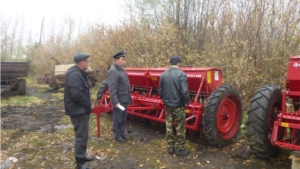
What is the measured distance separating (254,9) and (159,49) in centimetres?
345

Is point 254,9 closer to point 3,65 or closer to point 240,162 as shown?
point 240,162

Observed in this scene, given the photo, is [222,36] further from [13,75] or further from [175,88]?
[13,75]

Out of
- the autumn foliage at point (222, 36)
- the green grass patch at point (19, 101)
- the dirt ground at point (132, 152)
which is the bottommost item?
the dirt ground at point (132, 152)

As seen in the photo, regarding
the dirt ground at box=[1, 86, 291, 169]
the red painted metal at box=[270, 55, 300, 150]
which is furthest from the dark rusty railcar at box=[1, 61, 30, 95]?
the red painted metal at box=[270, 55, 300, 150]

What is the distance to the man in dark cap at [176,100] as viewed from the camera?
4.23 m

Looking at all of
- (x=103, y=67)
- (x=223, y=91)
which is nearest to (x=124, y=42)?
(x=103, y=67)

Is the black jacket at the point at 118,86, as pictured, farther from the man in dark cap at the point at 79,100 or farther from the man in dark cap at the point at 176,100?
the man in dark cap at the point at 79,100

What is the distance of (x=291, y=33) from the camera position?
6.42 metres

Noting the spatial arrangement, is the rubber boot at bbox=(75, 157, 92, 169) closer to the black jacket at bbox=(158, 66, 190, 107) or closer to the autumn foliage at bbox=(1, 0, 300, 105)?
the black jacket at bbox=(158, 66, 190, 107)

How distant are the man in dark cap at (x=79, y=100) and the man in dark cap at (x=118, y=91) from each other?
1.07 meters

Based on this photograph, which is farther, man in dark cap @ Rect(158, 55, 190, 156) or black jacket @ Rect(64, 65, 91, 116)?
man in dark cap @ Rect(158, 55, 190, 156)

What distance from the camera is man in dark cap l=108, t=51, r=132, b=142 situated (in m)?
4.88

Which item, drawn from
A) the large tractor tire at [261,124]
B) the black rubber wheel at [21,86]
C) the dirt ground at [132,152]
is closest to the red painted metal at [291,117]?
the large tractor tire at [261,124]

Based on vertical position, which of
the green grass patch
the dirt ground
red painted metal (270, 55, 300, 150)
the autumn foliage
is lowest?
the dirt ground
